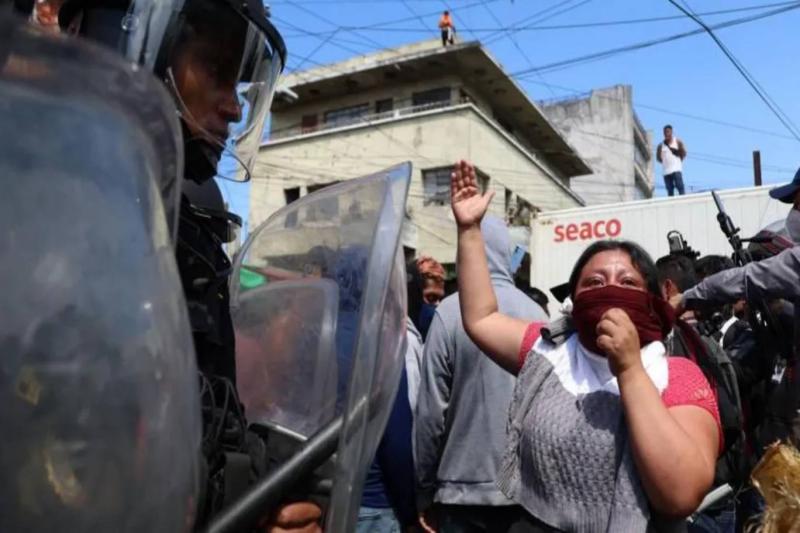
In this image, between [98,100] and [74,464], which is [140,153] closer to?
[98,100]

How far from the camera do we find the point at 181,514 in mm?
700

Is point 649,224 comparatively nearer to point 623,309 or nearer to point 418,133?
point 623,309

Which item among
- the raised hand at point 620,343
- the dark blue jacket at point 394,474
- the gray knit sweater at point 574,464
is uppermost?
the raised hand at point 620,343

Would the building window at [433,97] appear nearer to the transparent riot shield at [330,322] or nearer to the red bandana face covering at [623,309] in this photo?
the red bandana face covering at [623,309]

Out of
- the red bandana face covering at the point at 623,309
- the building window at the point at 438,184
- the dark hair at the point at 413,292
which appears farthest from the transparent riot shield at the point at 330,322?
the building window at the point at 438,184

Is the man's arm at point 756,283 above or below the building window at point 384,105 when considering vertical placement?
below

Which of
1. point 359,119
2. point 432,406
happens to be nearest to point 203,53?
point 432,406

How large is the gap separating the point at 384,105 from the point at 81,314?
91.4 ft

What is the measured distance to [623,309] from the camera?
1992mm

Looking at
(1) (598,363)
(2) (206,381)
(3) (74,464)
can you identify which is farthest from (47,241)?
(1) (598,363)

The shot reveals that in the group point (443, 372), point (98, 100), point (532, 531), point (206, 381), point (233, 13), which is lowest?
point (532, 531)

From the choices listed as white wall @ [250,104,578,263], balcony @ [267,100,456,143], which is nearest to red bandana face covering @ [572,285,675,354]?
white wall @ [250,104,578,263]

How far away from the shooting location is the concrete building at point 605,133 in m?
35.5

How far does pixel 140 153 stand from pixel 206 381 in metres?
0.50
